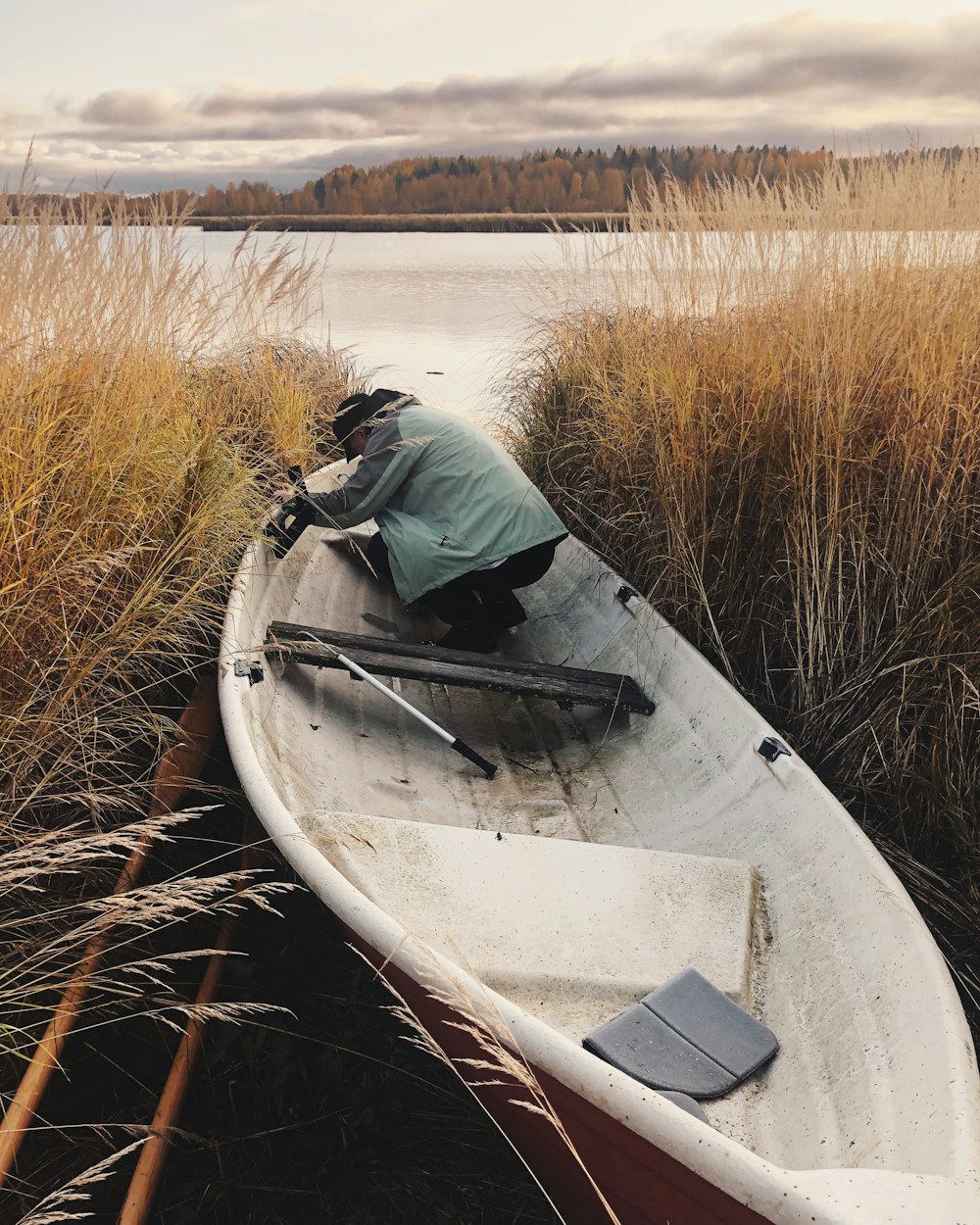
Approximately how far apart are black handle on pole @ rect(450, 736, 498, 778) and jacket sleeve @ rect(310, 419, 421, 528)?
1.18m

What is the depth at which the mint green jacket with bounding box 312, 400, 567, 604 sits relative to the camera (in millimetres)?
4082

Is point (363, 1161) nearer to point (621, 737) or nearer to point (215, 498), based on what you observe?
point (621, 737)

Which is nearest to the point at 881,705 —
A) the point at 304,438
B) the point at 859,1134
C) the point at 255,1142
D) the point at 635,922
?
the point at 635,922

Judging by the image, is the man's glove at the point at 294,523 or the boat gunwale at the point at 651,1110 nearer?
the boat gunwale at the point at 651,1110

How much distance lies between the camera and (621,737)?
3623 millimetres

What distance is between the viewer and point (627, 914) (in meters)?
2.48

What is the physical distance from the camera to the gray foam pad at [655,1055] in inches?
79.0

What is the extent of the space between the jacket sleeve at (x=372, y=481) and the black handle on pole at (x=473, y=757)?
118cm

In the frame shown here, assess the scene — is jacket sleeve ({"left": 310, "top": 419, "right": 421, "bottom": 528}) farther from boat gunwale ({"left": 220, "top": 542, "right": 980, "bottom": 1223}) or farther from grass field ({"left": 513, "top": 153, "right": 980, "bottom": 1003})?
boat gunwale ({"left": 220, "top": 542, "right": 980, "bottom": 1223})

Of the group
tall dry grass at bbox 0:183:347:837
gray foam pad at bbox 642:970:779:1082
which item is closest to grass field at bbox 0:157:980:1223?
tall dry grass at bbox 0:183:347:837

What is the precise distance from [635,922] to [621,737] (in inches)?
47.4

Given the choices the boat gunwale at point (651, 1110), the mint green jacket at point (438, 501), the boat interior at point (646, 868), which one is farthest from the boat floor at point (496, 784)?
the mint green jacket at point (438, 501)

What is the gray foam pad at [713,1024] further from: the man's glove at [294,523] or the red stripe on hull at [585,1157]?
the man's glove at [294,523]

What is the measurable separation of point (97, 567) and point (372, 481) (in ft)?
5.04
